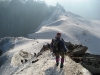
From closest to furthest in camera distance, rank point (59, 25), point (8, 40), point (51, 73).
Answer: point (51, 73)
point (8, 40)
point (59, 25)

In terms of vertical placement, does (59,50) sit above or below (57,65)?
above

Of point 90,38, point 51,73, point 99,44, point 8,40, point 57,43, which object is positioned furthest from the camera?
point 90,38

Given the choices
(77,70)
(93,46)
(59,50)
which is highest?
(59,50)

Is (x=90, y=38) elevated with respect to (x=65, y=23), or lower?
lower

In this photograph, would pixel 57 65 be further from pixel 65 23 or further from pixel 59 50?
pixel 65 23

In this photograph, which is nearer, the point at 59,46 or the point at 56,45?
the point at 56,45

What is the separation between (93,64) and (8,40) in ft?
256

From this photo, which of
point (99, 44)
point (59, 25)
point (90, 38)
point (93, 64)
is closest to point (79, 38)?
point (90, 38)

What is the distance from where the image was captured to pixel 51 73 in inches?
584

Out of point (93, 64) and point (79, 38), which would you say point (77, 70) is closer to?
point (93, 64)

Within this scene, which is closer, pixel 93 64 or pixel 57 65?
pixel 57 65

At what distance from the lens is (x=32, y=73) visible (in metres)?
15.7

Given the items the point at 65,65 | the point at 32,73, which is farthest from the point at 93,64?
the point at 32,73

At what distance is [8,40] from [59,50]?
8029cm
